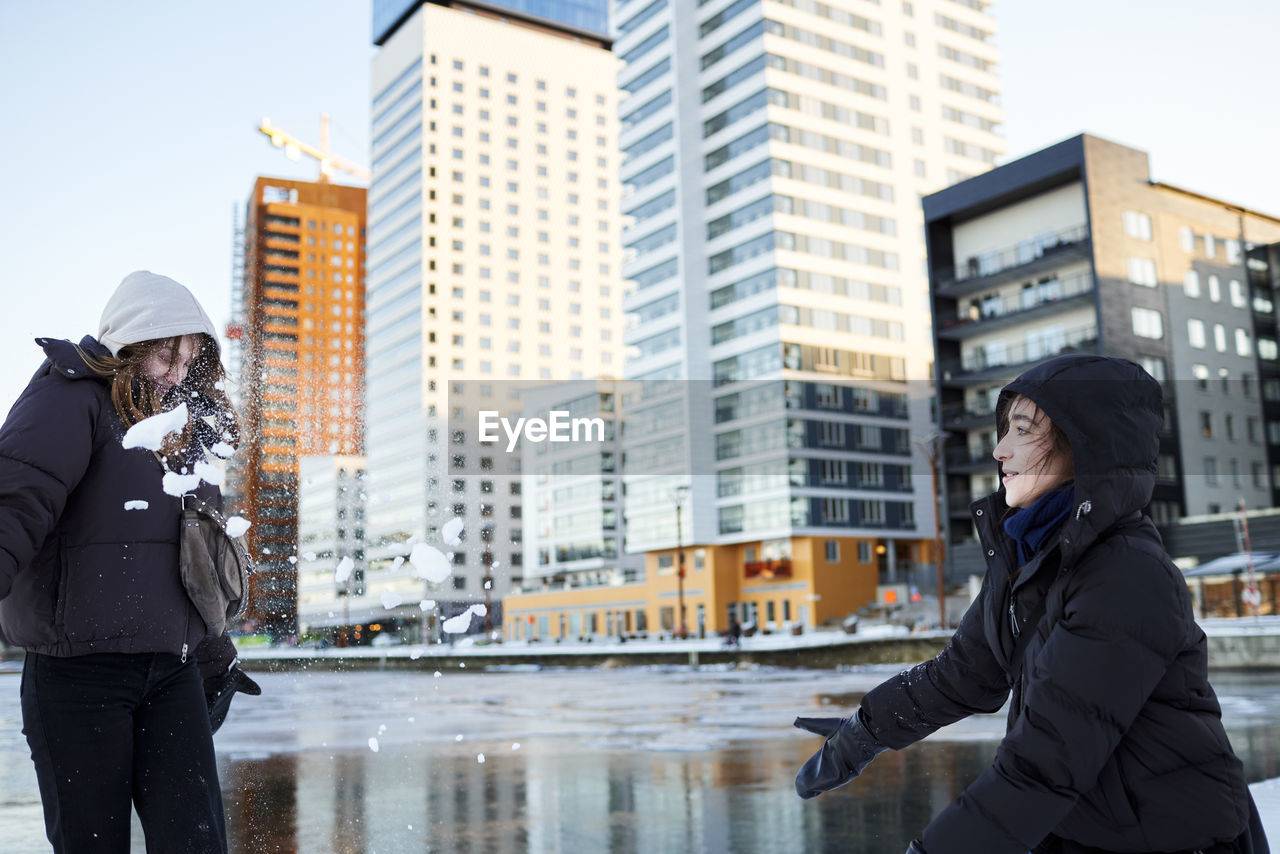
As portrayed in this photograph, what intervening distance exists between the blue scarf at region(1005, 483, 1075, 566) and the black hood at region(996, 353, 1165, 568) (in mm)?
124

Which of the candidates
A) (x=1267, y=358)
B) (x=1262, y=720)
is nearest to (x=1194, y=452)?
(x=1267, y=358)

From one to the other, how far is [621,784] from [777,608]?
55105 millimetres

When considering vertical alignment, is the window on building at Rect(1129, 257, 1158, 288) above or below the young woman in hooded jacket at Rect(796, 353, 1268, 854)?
above

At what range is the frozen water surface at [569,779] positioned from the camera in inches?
241

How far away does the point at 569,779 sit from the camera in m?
8.59

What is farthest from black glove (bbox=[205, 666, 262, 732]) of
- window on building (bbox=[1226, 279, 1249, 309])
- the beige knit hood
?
window on building (bbox=[1226, 279, 1249, 309])

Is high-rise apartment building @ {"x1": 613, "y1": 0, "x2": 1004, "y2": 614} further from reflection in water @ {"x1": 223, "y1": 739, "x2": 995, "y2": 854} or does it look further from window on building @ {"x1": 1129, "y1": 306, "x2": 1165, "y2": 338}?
reflection in water @ {"x1": 223, "y1": 739, "x2": 995, "y2": 854}

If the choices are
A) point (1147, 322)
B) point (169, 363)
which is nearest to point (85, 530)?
point (169, 363)

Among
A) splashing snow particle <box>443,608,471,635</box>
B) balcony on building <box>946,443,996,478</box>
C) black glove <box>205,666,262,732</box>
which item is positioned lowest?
black glove <box>205,666,262,732</box>

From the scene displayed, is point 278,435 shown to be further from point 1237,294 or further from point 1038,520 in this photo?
point 1237,294

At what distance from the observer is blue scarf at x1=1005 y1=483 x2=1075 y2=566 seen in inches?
84.4

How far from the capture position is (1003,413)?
238 cm

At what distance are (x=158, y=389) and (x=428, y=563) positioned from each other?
2030 mm

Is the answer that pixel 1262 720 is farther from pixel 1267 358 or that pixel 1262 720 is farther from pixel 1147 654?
pixel 1267 358
